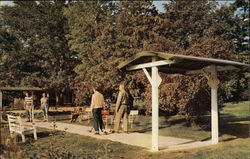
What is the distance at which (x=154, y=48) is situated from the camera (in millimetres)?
15672

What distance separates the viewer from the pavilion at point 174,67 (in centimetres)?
852

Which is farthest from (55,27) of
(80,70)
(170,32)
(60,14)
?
(170,32)

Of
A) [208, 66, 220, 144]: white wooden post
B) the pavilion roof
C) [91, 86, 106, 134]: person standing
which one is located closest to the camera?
the pavilion roof

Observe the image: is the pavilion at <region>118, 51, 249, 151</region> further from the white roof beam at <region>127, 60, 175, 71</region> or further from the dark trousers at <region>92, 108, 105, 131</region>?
the dark trousers at <region>92, 108, 105, 131</region>

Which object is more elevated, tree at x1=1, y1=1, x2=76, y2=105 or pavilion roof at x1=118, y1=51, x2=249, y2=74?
tree at x1=1, y1=1, x2=76, y2=105

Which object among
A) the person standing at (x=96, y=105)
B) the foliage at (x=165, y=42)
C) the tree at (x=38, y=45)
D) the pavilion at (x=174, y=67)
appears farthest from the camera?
the tree at (x=38, y=45)

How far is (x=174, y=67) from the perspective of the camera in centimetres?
1067

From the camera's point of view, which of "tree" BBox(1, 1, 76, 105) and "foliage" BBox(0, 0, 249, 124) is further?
"tree" BBox(1, 1, 76, 105)

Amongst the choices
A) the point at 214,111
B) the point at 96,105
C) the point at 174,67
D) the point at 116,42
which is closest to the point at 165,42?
the point at 174,67

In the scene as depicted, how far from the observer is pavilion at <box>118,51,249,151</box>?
852 cm

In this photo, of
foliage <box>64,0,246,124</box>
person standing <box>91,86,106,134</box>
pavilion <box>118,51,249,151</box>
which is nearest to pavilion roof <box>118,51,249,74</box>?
pavilion <box>118,51,249,151</box>

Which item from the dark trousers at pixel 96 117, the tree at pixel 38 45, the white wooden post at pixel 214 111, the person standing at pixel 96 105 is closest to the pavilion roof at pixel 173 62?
the white wooden post at pixel 214 111

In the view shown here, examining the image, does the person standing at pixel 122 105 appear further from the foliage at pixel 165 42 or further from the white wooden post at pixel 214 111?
the white wooden post at pixel 214 111

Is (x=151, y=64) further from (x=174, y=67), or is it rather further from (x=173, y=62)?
(x=174, y=67)
